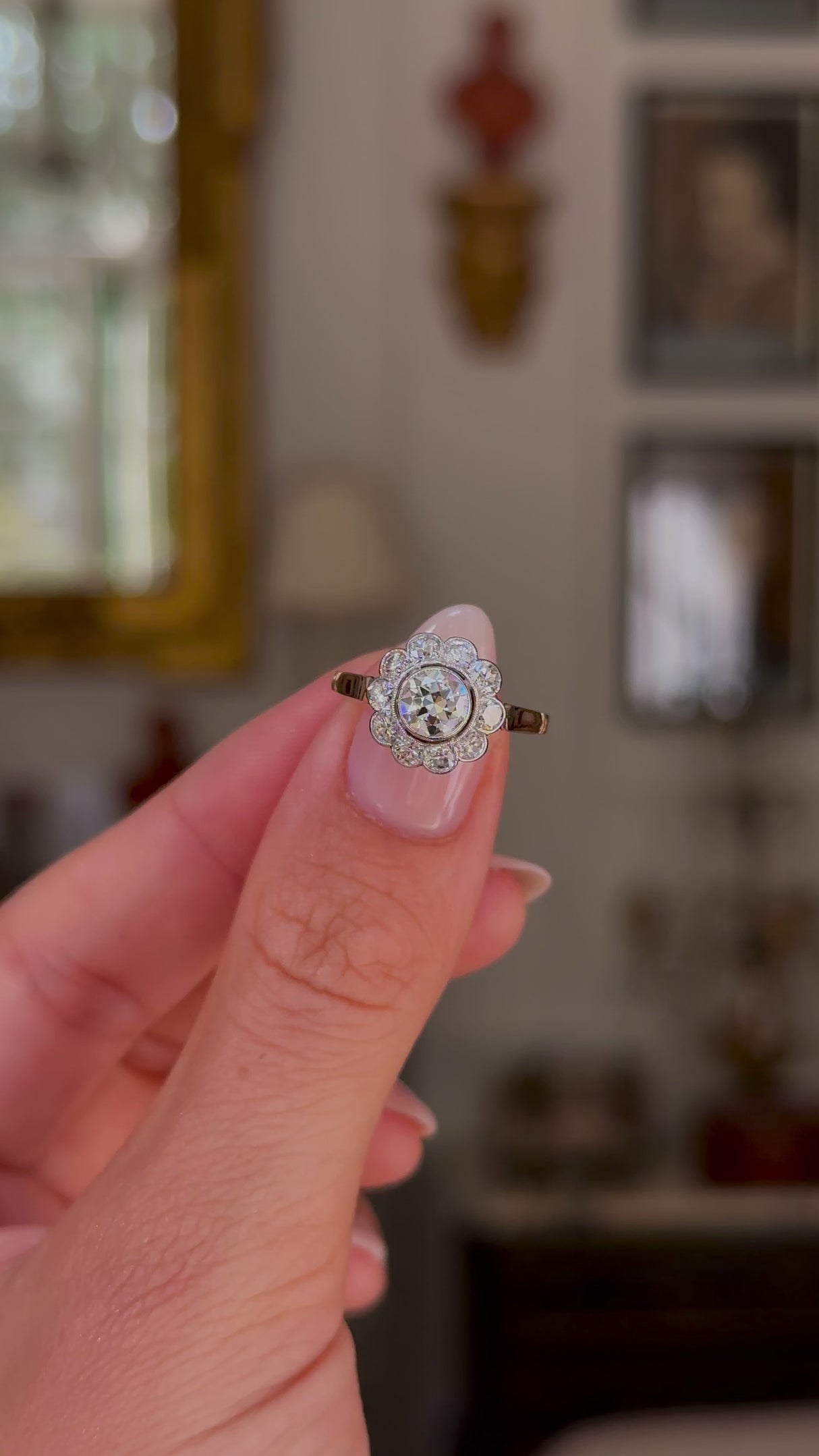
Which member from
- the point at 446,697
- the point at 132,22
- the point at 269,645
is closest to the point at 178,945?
the point at 446,697

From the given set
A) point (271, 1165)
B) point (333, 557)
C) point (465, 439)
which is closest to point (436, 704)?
point (271, 1165)

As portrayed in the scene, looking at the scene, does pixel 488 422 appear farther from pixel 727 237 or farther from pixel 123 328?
pixel 123 328

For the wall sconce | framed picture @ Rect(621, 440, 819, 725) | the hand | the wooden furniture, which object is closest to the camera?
the hand

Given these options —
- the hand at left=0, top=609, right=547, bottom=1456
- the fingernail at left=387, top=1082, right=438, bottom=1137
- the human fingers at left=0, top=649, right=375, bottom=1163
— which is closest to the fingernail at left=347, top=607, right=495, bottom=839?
the hand at left=0, top=609, right=547, bottom=1456

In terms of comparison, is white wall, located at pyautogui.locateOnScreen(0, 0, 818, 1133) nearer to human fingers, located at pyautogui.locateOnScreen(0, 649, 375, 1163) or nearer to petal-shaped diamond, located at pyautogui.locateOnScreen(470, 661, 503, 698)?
human fingers, located at pyautogui.locateOnScreen(0, 649, 375, 1163)

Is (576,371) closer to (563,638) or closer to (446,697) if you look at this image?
(563,638)

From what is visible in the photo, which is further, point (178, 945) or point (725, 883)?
point (725, 883)
